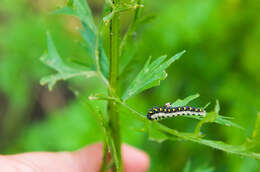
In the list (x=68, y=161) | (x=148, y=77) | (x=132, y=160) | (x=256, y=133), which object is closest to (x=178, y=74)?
(x=132, y=160)

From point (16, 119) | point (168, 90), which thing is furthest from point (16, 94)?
point (168, 90)

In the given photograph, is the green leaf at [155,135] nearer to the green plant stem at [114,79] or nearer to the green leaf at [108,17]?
the green plant stem at [114,79]

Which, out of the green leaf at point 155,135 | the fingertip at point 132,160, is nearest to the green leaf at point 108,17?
the green leaf at point 155,135

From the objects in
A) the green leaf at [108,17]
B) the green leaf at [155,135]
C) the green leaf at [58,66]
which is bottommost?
the green leaf at [155,135]

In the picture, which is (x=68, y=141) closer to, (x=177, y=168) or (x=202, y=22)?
(x=177, y=168)

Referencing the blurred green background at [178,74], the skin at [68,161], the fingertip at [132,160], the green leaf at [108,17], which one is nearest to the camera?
the green leaf at [108,17]
